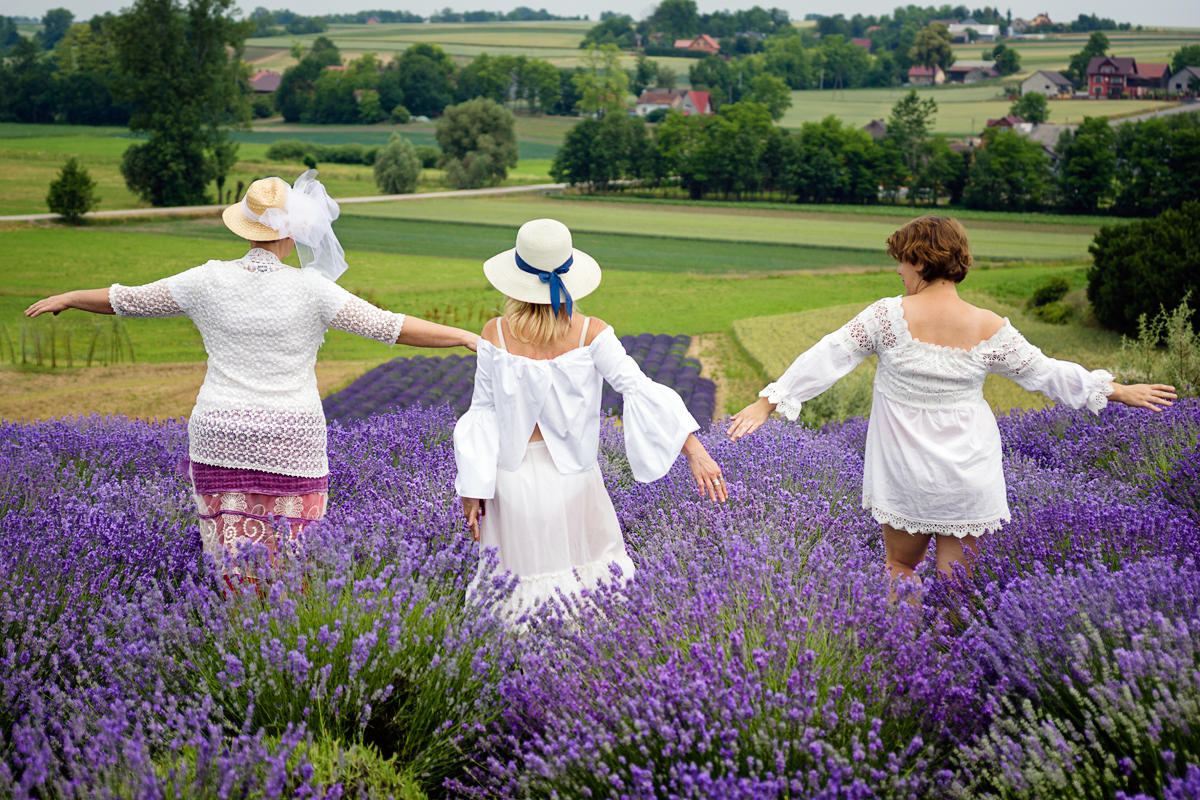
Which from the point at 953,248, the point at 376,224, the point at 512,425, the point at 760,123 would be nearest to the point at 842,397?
the point at 953,248

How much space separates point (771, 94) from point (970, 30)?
22.7 feet

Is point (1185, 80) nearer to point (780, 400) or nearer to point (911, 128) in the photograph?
point (911, 128)

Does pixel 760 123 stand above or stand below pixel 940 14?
below

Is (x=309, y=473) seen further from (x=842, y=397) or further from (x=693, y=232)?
(x=693, y=232)

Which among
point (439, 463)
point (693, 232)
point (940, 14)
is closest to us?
point (439, 463)

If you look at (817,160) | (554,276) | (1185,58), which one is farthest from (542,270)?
(1185,58)

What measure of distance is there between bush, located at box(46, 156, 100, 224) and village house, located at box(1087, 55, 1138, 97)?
19380 millimetres

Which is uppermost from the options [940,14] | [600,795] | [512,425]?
[940,14]

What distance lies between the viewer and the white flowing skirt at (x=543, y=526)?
267cm

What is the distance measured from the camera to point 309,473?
2.76m

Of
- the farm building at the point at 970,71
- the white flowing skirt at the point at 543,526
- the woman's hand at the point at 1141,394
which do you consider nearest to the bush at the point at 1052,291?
the woman's hand at the point at 1141,394

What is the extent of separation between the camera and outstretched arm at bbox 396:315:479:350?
272cm

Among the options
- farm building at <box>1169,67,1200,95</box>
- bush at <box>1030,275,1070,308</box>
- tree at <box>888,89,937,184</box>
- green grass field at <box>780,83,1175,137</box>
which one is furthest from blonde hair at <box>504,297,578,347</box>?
farm building at <box>1169,67,1200,95</box>

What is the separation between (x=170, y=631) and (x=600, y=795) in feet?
3.76
